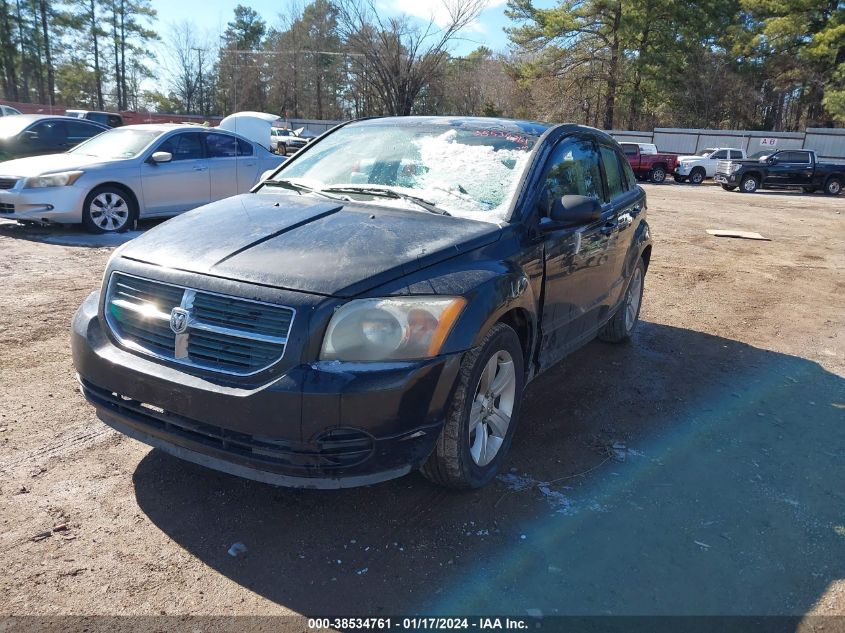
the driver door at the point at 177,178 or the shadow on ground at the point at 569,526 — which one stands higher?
the driver door at the point at 177,178

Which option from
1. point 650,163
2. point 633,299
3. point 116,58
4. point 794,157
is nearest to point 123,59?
point 116,58

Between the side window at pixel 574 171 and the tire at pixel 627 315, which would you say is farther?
the tire at pixel 627 315

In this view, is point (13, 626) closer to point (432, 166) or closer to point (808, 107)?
point (432, 166)

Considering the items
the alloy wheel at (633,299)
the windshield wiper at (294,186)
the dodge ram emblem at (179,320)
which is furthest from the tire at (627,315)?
the dodge ram emblem at (179,320)

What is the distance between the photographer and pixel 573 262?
154 inches

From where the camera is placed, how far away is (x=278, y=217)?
327 centimetres

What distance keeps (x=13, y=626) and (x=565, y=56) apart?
46013 mm

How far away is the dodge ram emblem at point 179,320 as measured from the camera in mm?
2656

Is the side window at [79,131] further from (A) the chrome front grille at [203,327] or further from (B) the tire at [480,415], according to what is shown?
(B) the tire at [480,415]

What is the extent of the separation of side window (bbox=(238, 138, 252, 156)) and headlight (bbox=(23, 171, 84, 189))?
2.61 metres

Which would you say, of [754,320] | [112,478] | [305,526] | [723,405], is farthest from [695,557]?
[754,320]

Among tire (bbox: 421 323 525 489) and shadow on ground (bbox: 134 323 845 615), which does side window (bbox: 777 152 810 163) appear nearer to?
shadow on ground (bbox: 134 323 845 615)

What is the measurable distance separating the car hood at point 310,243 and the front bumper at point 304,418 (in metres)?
0.39

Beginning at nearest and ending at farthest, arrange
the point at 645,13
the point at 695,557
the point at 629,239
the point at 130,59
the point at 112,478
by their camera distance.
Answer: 1. the point at 695,557
2. the point at 112,478
3. the point at 629,239
4. the point at 645,13
5. the point at 130,59
